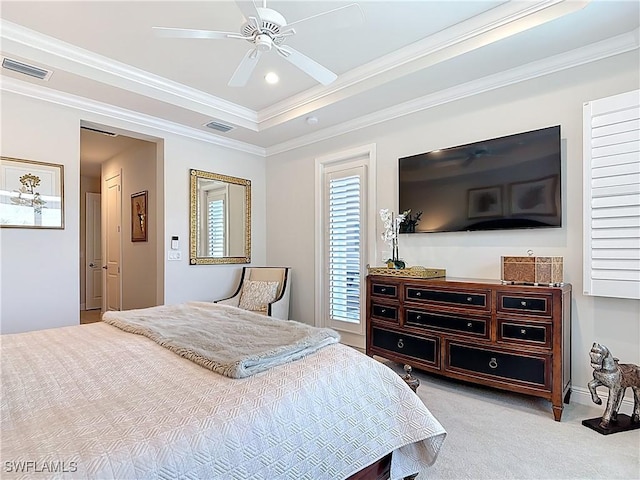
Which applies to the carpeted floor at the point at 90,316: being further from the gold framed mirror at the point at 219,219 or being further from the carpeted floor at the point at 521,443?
the carpeted floor at the point at 521,443

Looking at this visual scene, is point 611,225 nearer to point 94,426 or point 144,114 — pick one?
point 94,426

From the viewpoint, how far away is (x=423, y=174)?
12.0 ft

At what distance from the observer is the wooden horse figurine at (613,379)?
2338 millimetres

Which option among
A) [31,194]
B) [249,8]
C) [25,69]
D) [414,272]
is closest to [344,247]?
[414,272]

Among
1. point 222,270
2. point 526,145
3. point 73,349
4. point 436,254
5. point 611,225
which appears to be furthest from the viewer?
point 222,270

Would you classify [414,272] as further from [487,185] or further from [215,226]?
[215,226]

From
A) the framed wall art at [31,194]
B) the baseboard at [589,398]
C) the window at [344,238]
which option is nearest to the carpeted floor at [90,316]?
the framed wall art at [31,194]

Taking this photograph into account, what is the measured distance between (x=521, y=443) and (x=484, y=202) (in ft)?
6.14

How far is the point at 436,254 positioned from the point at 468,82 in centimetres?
162

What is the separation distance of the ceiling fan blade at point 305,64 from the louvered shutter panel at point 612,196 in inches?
75.8

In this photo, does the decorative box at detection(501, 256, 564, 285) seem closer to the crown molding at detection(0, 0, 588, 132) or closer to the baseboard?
the baseboard

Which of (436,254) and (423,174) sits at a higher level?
(423,174)

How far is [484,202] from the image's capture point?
321 cm

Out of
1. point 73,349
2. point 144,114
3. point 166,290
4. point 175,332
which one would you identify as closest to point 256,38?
point 175,332
